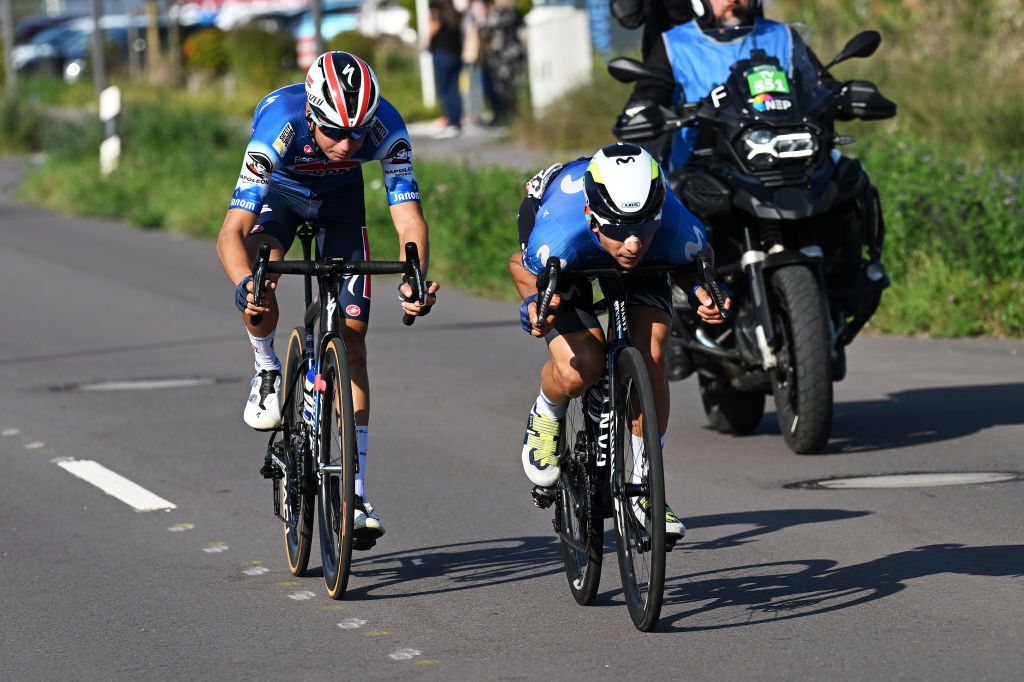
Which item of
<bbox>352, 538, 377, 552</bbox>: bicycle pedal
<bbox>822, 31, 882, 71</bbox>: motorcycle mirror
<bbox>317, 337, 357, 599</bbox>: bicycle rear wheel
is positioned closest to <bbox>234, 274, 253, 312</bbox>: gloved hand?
<bbox>317, 337, 357, 599</bbox>: bicycle rear wheel

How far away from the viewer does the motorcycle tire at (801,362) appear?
358 inches

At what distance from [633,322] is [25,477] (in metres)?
4.16

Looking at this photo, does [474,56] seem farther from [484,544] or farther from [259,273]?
[259,273]

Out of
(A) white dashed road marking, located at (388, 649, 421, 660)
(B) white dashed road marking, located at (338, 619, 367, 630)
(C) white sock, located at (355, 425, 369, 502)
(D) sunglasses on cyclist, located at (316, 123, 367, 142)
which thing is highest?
(D) sunglasses on cyclist, located at (316, 123, 367, 142)

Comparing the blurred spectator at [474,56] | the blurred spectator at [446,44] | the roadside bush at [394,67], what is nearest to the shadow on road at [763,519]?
the blurred spectator at [474,56]

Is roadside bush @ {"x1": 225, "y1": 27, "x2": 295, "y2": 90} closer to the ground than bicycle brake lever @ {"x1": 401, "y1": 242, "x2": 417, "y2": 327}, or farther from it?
farther from it

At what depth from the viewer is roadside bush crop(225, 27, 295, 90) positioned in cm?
4219

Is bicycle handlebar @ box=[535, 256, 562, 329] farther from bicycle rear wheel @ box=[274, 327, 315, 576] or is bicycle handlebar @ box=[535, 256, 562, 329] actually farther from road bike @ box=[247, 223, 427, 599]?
bicycle rear wheel @ box=[274, 327, 315, 576]

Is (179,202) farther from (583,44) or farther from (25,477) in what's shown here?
(25,477)

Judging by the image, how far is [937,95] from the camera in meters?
19.0

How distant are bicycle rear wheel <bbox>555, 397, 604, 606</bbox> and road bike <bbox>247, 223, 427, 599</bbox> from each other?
2.22ft

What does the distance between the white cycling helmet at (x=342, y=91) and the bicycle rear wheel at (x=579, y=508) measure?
125 cm

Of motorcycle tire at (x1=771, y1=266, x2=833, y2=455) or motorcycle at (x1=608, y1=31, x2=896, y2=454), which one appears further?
motorcycle at (x1=608, y1=31, x2=896, y2=454)

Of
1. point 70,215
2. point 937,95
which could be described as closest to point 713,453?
point 937,95
